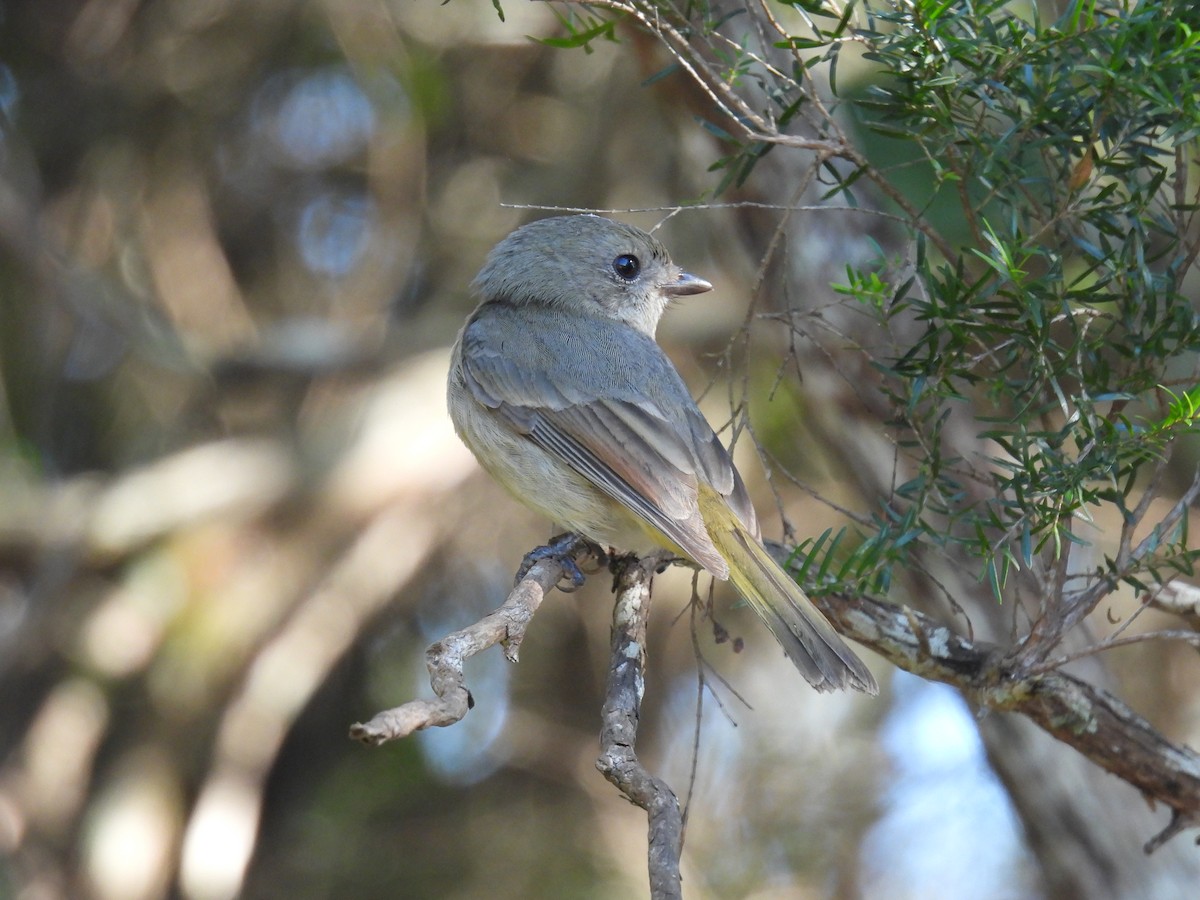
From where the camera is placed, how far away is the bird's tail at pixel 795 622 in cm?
338

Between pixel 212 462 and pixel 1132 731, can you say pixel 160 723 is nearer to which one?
pixel 212 462

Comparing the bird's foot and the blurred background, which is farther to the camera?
the blurred background

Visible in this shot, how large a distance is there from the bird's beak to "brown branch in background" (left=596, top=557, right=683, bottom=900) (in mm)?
1387

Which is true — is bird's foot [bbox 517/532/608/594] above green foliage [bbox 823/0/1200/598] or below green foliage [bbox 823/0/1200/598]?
below

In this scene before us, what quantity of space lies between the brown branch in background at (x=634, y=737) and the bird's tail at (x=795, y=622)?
1.05ft

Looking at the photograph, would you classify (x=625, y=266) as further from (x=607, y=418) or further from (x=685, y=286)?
(x=607, y=418)

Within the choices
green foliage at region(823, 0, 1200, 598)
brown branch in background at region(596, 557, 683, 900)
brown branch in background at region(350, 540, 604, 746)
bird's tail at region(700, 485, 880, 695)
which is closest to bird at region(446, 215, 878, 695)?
bird's tail at region(700, 485, 880, 695)

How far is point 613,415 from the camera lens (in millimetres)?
4344

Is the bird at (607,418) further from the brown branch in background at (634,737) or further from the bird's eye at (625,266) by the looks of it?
the brown branch in background at (634,737)

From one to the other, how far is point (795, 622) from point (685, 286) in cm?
202

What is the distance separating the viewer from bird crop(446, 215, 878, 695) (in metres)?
3.65

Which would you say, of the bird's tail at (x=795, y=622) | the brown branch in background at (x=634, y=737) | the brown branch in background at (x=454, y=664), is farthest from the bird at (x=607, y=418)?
the brown branch in background at (x=454, y=664)

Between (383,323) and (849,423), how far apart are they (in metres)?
3.21

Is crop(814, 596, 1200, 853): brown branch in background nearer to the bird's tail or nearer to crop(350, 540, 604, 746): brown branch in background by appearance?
the bird's tail
